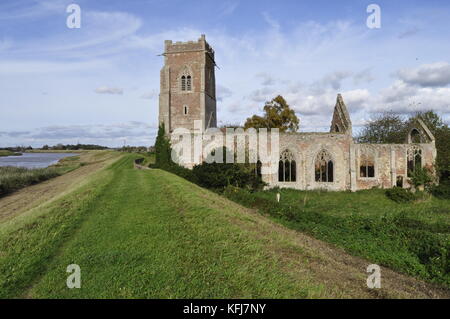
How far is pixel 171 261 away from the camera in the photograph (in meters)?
6.20

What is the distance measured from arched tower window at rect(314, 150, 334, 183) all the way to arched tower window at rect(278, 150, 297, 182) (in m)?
1.89

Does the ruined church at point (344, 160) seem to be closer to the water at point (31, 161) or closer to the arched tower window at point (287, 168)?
the arched tower window at point (287, 168)

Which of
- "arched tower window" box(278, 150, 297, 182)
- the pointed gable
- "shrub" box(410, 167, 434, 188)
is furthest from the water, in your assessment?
"shrub" box(410, 167, 434, 188)

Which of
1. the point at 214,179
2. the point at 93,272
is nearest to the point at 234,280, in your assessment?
the point at 93,272

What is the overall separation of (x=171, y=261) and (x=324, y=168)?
2098cm

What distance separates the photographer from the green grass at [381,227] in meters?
8.11

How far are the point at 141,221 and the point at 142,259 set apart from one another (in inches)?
116

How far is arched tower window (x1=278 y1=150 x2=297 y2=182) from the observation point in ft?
78.9

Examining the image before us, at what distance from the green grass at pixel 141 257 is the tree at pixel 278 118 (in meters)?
30.5

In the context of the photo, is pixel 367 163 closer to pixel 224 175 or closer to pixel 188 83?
pixel 224 175

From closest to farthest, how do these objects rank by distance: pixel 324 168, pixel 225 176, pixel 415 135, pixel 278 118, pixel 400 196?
pixel 400 196, pixel 225 176, pixel 324 168, pixel 415 135, pixel 278 118

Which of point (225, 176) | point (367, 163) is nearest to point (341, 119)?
point (367, 163)
